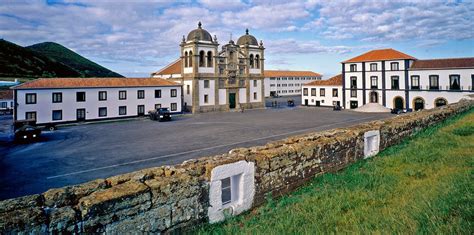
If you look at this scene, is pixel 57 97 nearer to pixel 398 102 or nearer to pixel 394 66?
pixel 394 66

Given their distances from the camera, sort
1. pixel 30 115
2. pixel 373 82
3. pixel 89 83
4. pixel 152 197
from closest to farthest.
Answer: pixel 152 197 → pixel 30 115 → pixel 89 83 → pixel 373 82

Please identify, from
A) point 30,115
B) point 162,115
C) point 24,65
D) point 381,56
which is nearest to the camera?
point 30,115

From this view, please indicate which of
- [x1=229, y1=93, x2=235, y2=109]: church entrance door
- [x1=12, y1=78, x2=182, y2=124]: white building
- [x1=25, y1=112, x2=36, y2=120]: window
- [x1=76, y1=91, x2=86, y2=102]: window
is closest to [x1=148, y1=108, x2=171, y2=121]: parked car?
[x1=12, y1=78, x2=182, y2=124]: white building

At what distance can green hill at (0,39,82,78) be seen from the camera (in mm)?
85350

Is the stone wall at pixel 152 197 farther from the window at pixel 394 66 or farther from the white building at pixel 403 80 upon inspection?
the window at pixel 394 66

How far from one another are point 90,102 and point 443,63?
167 ft

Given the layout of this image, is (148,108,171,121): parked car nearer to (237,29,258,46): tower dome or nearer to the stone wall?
(237,29,258,46): tower dome

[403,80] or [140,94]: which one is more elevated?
[403,80]

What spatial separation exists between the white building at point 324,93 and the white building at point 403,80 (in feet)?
5.09

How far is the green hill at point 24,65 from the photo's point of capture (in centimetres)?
8535

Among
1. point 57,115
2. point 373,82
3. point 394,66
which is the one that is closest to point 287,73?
point 373,82

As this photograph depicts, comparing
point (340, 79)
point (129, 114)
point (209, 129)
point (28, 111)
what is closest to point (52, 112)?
point (28, 111)

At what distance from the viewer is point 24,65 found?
93875mm

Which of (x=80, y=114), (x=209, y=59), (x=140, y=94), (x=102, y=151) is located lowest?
(x=102, y=151)
